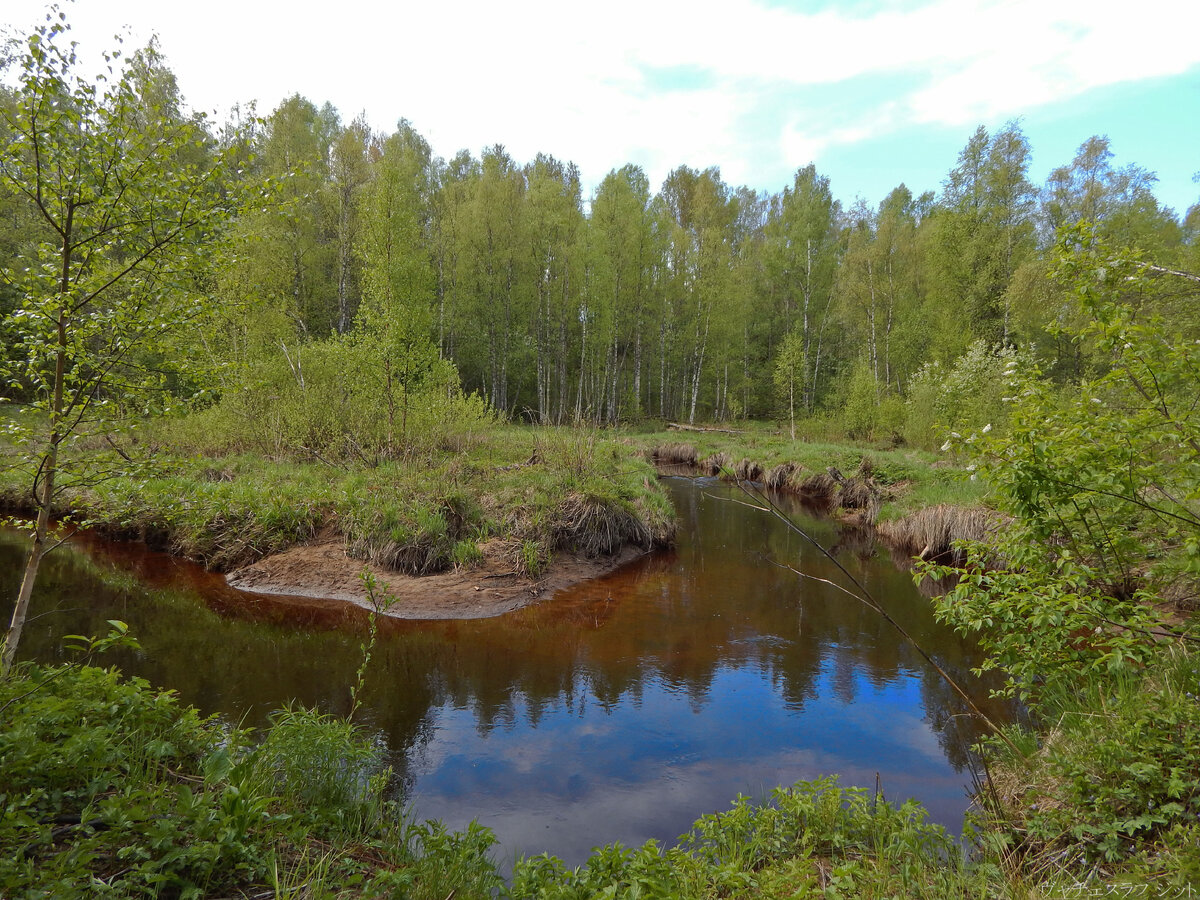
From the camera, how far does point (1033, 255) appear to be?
21.6 m

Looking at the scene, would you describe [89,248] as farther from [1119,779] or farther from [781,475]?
[781,475]

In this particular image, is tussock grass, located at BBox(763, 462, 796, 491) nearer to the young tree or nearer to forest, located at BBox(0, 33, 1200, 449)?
forest, located at BBox(0, 33, 1200, 449)

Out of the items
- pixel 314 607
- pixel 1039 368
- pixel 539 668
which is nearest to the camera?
pixel 1039 368

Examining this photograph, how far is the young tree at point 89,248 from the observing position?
3363mm

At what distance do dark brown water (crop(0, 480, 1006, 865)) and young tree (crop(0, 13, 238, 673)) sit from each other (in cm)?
358

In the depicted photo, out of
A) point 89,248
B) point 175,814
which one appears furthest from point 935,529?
point 89,248

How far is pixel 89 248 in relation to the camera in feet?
11.8

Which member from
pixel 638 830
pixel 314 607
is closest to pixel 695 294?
pixel 314 607

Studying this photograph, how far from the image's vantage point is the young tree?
11.0ft

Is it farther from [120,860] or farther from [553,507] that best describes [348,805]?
[553,507]

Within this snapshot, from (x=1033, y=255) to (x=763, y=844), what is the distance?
2543 cm

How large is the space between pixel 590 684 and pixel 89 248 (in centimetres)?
619

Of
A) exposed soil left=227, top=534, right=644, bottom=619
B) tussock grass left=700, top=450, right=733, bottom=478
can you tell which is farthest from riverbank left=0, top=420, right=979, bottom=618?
tussock grass left=700, top=450, right=733, bottom=478

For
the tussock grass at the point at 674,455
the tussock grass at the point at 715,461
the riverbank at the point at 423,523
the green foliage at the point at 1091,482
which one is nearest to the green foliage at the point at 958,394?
the tussock grass at the point at 715,461
